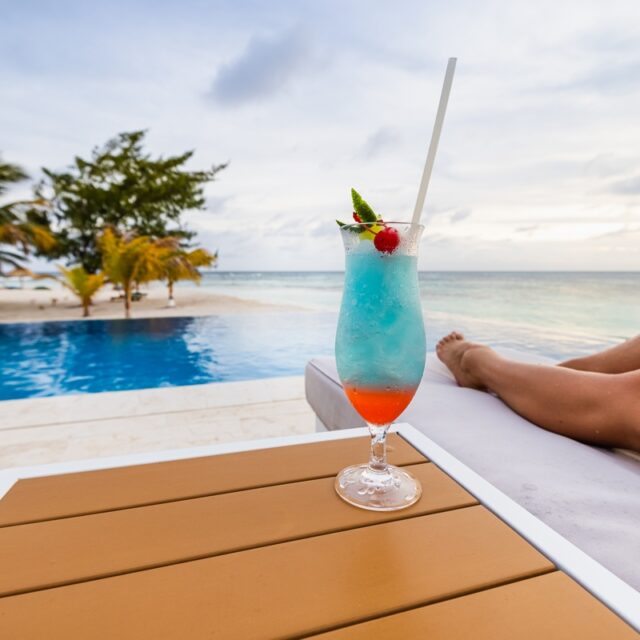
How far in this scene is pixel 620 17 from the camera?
634 centimetres

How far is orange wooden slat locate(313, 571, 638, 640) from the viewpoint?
369 millimetres

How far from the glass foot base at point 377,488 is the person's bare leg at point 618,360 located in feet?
3.63

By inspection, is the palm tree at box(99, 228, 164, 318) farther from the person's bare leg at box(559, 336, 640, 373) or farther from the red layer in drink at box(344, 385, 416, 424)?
the red layer in drink at box(344, 385, 416, 424)

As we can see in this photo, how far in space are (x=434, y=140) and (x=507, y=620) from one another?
662 mm

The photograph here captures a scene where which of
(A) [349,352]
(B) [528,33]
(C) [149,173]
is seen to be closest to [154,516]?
(A) [349,352]

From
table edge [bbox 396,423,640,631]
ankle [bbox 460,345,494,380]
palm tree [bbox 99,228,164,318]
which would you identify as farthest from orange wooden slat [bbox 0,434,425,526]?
palm tree [bbox 99,228,164,318]

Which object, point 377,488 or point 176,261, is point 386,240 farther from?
point 176,261

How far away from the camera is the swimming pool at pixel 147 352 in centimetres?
459

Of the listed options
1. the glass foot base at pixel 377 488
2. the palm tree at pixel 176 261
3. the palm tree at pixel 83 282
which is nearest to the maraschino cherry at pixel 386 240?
→ the glass foot base at pixel 377 488

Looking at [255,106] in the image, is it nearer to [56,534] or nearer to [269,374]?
[269,374]

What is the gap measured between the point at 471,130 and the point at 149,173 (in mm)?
11166

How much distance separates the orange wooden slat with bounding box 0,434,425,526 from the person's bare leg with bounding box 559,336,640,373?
3.35 feet

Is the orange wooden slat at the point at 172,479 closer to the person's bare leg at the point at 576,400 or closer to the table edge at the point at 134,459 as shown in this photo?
the table edge at the point at 134,459

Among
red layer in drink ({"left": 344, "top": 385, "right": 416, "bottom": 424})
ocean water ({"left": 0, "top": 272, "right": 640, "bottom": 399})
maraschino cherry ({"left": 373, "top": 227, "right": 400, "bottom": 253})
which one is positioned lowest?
ocean water ({"left": 0, "top": 272, "right": 640, "bottom": 399})
